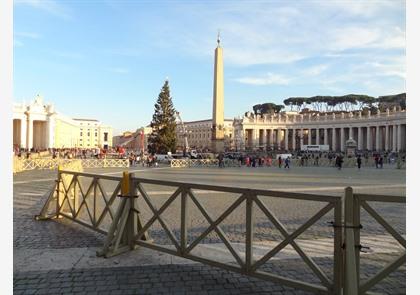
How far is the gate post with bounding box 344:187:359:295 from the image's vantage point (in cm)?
396

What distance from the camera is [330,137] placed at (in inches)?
4651

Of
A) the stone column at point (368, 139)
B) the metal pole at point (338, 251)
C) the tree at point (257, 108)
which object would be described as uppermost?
the tree at point (257, 108)

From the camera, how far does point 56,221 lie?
897 cm

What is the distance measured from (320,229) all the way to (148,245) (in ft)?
13.1

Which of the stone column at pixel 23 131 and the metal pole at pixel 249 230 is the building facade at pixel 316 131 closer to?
the stone column at pixel 23 131

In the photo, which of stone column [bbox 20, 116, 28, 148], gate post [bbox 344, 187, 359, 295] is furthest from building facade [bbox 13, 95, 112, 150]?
gate post [bbox 344, 187, 359, 295]

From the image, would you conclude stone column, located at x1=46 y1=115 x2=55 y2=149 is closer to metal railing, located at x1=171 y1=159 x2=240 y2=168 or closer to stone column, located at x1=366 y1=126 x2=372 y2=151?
metal railing, located at x1=171 y1=159 x2=240 y2=168

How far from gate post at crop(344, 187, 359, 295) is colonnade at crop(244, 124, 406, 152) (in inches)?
3495

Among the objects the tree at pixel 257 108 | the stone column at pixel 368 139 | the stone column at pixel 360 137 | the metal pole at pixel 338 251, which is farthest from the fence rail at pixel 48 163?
the tree at pixel 257 108

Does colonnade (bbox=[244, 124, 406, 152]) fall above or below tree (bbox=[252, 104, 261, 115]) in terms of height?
below

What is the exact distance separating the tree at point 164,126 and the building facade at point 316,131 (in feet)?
132

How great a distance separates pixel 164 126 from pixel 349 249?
55.3 m

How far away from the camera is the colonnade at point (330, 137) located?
3625 inches

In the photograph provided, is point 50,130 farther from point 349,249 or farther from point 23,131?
point 349,249
